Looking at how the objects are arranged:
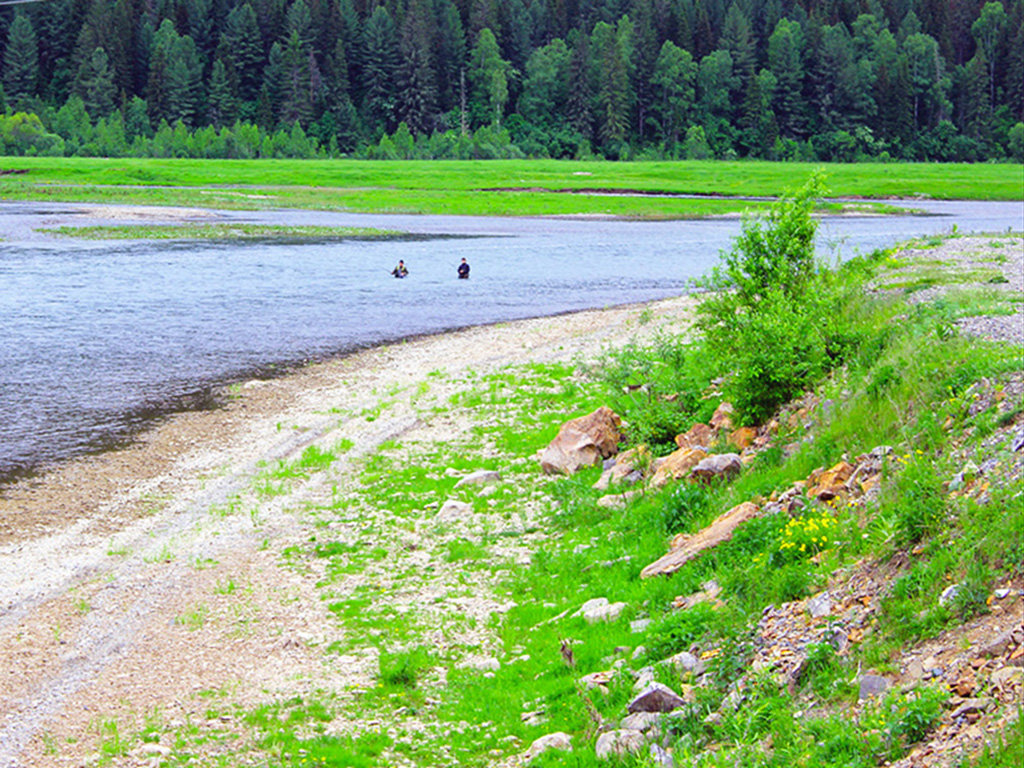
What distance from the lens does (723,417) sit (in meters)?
19.0

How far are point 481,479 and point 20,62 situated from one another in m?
202

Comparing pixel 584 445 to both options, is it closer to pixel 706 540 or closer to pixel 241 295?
pixel 706 540

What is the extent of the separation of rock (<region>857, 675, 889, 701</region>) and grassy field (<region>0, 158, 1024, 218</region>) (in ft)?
293

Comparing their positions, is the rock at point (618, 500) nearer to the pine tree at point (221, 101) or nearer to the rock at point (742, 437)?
the rock at point (742, 437)

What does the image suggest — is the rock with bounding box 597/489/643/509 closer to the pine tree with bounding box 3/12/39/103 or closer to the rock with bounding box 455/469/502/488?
the rock with bounding box 455/469/502/488

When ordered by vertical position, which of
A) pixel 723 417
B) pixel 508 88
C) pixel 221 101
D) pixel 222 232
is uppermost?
pixel 508 88

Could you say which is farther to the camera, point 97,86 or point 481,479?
point 97,86

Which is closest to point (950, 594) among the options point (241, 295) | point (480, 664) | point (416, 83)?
point (480, 664)

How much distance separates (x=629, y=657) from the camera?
11734 mm

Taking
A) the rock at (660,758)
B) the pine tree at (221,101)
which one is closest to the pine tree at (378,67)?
the pine tree at (221,101)

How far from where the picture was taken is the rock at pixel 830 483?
515 inches

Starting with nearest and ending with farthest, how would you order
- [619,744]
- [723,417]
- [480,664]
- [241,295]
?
[619,744] < [480,664] < [723,417] < [241,295]

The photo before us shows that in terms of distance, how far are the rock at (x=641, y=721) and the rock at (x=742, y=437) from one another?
815 cm

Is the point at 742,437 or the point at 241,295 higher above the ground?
the point at 241,295
